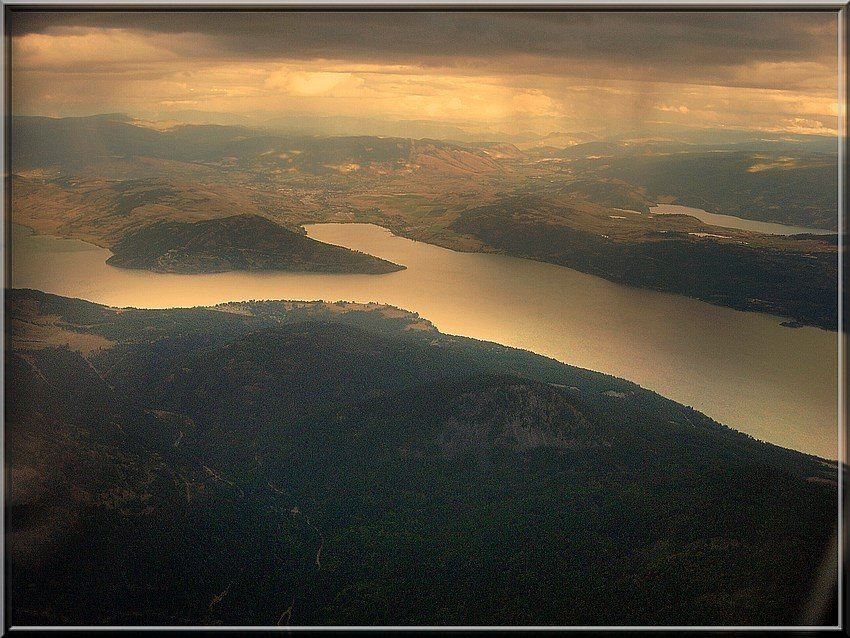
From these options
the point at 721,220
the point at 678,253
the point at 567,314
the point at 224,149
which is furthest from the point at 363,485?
the point at 721,220

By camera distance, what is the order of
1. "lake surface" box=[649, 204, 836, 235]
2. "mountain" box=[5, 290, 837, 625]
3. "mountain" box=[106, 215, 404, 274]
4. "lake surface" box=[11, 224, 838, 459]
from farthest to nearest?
"mountain" box=[106, 215, 404, 274] < "lake surface" box=[649, 204, 836, 235] < "lake surface" box=[11, 224, 838, 459] < "mountain" box=[5, 290, 837, 625]

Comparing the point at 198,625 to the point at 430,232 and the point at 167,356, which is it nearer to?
the point at 167,356

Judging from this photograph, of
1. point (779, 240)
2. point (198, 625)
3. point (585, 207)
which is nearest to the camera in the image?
point (198, 625)

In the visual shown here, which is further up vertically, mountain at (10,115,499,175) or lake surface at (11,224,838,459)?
mountain at (10,115,499,175)

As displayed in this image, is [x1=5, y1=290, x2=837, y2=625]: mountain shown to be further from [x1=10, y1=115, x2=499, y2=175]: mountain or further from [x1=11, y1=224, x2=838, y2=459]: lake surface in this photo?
[x1=10, y1=115, x2=499, y2=175]: mountain

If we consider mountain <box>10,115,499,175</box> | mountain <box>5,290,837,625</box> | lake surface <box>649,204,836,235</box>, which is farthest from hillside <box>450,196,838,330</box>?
mountain <box>5,290,837,625</box>

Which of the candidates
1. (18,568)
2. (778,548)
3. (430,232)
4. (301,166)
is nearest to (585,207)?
(430,232)

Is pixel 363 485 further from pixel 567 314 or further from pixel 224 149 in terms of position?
pixel 224 149
